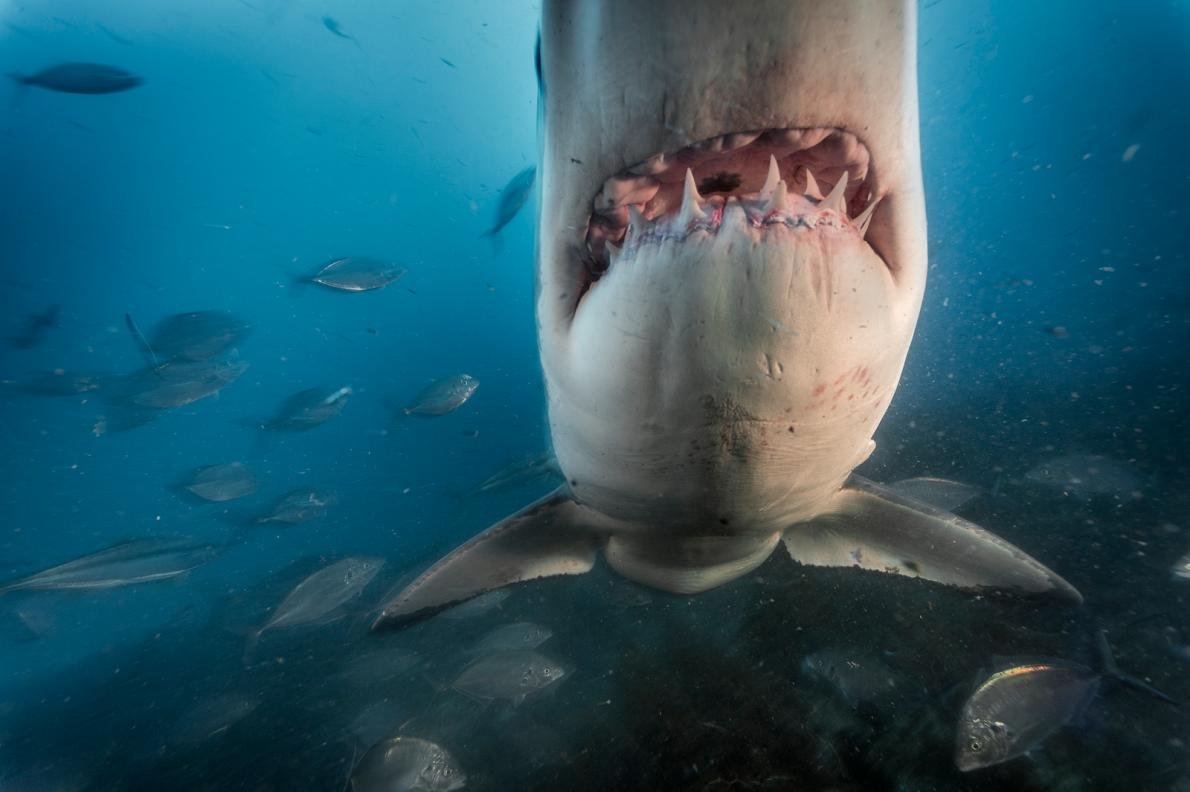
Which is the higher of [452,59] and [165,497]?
[452,59]

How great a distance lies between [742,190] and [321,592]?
616cm

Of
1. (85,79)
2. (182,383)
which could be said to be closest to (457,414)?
(182,383)

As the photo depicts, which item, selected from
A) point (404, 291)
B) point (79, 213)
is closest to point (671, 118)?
point (79, 213)

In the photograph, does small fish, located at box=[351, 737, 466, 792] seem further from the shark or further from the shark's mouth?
the shark's mouth

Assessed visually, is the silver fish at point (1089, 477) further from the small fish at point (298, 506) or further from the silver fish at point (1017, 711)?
the small fish at point (298, 506)

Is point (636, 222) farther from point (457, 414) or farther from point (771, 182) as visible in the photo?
point (457, 414)

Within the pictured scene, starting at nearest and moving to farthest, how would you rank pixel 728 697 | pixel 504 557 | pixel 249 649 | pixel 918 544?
1. pixel 918 544
2. pixel 504 557
3. pixel 728 697
4. pixel 249 649

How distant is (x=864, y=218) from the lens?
4.66 ft

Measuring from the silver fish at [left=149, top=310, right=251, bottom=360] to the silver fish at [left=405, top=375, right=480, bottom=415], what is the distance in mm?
2583

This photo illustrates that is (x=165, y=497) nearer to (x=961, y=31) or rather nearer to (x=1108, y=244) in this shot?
(x=961, y=31)

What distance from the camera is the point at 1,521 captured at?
14.5 m

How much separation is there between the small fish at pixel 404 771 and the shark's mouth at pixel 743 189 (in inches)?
162

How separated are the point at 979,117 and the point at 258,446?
2233 centimetres

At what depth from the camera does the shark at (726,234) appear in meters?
1.14
